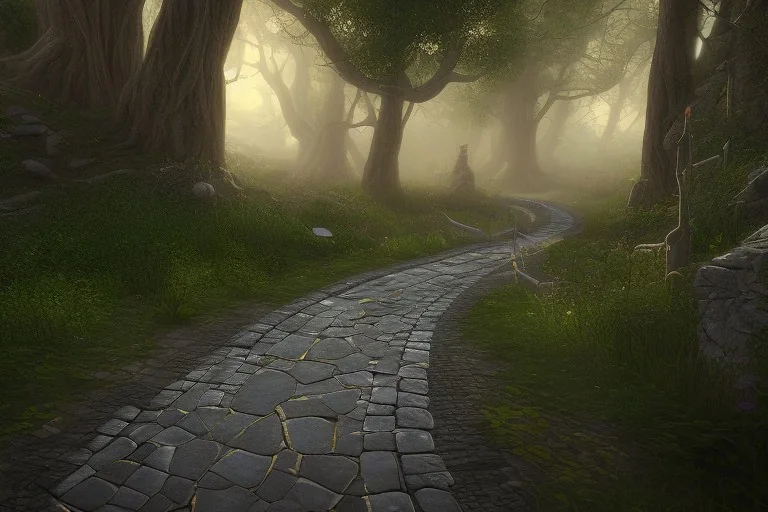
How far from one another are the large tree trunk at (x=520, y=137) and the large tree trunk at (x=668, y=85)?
597 inches

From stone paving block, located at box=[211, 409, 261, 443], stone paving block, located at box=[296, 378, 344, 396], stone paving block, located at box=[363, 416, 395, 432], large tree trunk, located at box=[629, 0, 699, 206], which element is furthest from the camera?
large tree trunk, located at box=[629, 0, 699, 206]

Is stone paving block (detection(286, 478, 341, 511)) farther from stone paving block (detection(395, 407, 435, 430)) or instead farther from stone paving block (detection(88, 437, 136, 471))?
stone paving block (detection(88, 437, 136, 471))

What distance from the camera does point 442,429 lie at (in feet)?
16.0

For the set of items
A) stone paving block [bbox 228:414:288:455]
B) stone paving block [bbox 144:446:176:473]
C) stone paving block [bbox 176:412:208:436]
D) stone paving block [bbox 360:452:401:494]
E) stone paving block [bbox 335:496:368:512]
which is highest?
stone paving block [bbox 360:452:401:494]

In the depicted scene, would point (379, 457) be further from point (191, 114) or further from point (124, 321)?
point (191, 114)

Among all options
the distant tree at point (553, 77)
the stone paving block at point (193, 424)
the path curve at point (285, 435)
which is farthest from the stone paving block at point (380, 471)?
the distant tree at point (553, 77)

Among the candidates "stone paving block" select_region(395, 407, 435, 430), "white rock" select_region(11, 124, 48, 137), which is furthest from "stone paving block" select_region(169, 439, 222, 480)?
"white rock" select_region(11, 124, 48, 137)

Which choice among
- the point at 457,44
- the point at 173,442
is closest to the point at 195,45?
the point at 457,44

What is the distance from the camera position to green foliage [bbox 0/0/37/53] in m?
16.0

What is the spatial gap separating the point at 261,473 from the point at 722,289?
490cm

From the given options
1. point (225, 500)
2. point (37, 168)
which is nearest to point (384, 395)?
point (225, 500)

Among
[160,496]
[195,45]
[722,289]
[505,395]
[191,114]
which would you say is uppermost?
[195,45]

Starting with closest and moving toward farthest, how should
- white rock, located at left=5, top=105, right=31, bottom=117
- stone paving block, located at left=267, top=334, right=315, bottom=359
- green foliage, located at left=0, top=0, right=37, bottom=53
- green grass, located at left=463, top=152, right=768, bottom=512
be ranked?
green grass, located at left=463, top=152, right=768, bottom=512, stone paving block, located at left=267, top=334, right=315, bottom=359, white rock, located at left=5, top=105, right=31, bottom=117, green foliage, located at left=0, top=0, right=37, bottom=53

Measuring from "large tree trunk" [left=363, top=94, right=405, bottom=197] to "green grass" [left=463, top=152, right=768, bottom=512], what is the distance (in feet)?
35.2
